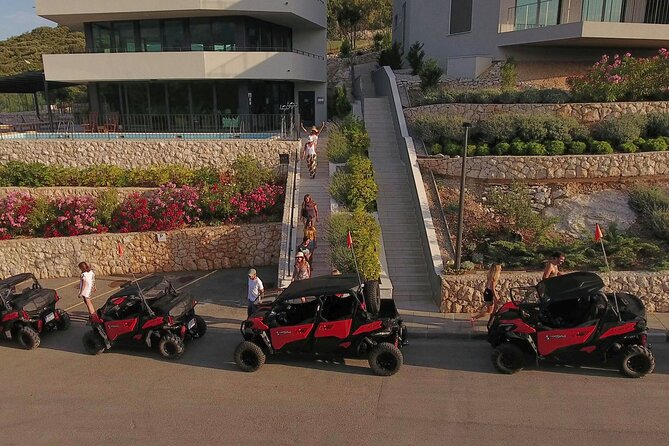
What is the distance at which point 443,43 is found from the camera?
24594mm

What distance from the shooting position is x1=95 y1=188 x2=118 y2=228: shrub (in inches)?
594

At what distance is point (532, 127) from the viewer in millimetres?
14625

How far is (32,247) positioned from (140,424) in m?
10.1

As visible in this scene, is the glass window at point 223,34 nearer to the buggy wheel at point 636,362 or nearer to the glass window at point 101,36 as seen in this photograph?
the glass window at point 101,36

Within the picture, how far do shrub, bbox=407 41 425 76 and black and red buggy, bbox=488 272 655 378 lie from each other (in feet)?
59.6

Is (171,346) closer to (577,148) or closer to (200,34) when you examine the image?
(577,148)

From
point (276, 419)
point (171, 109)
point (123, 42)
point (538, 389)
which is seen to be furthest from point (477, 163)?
point (123, 42)

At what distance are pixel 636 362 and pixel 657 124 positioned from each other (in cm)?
996

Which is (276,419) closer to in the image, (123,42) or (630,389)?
(630,389)

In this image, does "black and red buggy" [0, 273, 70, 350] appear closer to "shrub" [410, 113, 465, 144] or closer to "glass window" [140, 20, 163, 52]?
"shrub" [410, 113, 465, 144]

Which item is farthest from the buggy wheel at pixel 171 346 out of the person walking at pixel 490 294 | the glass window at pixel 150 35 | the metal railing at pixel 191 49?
the glass window at pixel 150 35

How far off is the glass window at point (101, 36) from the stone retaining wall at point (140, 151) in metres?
6.96

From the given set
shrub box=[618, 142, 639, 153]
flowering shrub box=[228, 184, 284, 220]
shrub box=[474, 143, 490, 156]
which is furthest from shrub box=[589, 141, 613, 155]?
flowering shrub box=[228, 184, 284, 220]

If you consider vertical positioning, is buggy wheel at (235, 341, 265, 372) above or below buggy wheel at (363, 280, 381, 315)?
below
